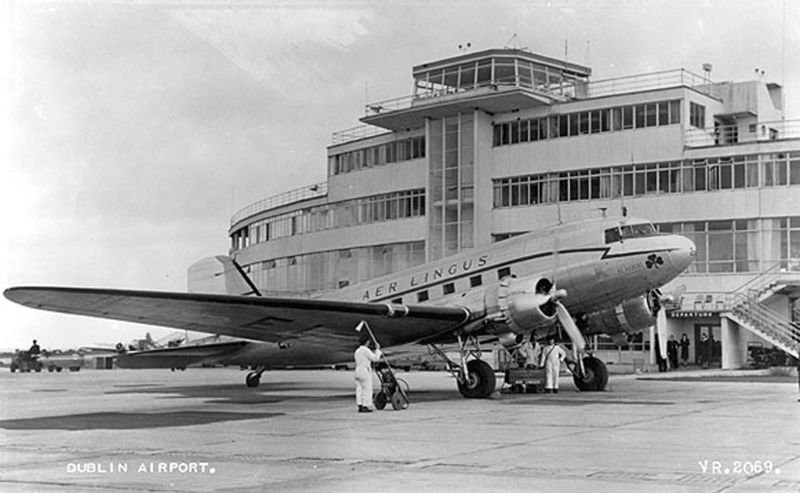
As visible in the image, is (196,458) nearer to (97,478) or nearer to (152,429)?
(97,478)

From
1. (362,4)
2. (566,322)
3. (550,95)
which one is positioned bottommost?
(566,322)

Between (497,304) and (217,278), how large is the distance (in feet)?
28.0

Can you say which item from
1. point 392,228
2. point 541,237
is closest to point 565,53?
point 392,228

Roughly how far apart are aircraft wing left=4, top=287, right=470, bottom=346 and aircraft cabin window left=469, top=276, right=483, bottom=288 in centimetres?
115

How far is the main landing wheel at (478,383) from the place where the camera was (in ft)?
71.5

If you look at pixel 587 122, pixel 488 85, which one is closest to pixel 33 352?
pixel 488 85

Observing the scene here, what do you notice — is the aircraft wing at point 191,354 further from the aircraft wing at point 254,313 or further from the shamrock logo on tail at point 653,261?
the shamrock logo on tail at point 653,261

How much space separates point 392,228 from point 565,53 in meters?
15.1

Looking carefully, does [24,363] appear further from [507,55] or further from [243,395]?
[243,395]

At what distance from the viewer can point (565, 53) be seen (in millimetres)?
56219

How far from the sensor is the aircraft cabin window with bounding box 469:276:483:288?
74.6ft

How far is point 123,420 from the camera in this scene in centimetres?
1662

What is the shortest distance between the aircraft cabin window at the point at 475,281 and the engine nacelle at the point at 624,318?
320 cm

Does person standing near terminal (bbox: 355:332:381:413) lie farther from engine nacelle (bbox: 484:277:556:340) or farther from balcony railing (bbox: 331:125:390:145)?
balcony railing (bbox: 331:125:390:145)
